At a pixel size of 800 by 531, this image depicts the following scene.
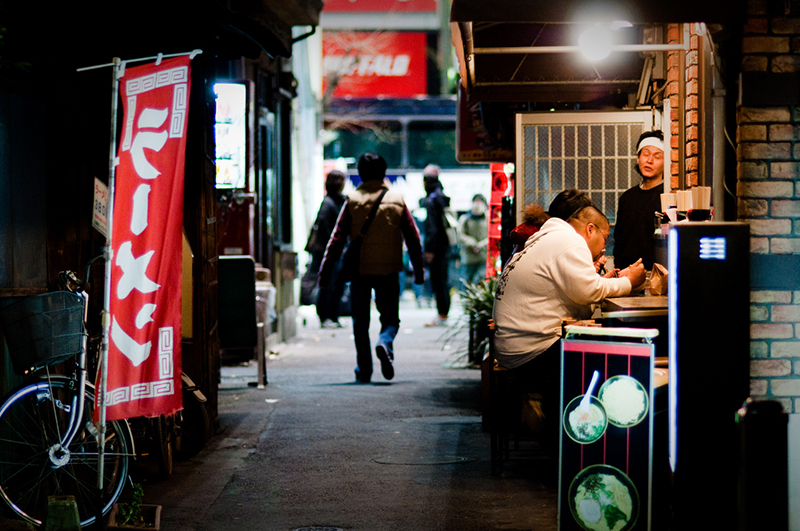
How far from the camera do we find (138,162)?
16.8ft

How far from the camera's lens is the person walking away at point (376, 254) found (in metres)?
10.6

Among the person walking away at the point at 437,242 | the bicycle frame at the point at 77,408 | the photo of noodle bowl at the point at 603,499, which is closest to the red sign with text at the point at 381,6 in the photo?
the person walking away at the point at 437,242

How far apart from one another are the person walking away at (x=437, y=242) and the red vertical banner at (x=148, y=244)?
10164 millimetres

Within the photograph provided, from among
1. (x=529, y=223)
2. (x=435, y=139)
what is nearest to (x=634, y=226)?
(x=529, y=223)

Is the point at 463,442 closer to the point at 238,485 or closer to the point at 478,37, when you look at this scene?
the point at 238,485

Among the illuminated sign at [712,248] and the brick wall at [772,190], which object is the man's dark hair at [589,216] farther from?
the illuminated sign at [712,248]

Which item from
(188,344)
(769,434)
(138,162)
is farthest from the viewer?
(188,344)

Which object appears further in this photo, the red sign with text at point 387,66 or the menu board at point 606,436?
the red sign with text at point 387,66

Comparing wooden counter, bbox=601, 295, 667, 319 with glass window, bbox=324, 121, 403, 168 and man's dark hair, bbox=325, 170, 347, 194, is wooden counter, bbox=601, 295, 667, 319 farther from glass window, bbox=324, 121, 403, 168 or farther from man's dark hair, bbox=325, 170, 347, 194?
glass window, bbox=324, 121, 403, 168

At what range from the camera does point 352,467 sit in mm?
7035

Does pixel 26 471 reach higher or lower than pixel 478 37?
lower

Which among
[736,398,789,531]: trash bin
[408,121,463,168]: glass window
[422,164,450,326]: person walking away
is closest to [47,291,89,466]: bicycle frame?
[736,398,789,531]: trash bin

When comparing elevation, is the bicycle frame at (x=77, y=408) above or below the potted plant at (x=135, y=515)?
above

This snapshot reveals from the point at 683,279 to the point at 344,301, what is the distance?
13.7 meters
